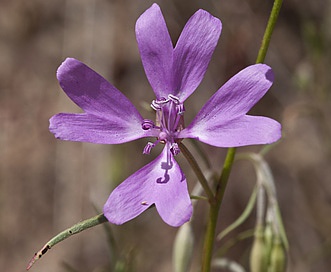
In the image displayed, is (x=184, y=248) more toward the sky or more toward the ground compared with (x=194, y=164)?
more toward the ground

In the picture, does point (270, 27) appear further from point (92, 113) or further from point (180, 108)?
point (92, 113)

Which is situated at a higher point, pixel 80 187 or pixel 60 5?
pixel 60 5

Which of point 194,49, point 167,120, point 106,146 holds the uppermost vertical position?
point 106,146

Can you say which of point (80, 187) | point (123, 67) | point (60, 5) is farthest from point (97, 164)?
point (60, 5)

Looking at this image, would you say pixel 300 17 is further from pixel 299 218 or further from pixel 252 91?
pixel 252 91

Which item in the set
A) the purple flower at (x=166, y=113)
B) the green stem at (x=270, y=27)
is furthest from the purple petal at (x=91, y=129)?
the green stem at (x=270, y=27)

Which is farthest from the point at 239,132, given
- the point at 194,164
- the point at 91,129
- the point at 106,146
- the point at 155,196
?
the point at 106,146

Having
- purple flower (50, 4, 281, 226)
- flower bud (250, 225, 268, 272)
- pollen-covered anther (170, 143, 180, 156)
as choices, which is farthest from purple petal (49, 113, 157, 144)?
flower bud (250, 225, 268, 272)
